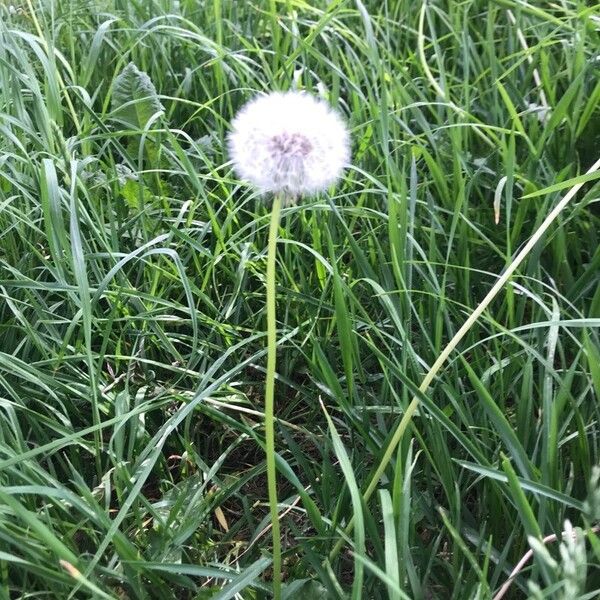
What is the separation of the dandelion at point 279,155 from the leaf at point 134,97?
0.94 meters

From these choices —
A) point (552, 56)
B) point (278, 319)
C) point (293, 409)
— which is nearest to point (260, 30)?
point (552, 56)

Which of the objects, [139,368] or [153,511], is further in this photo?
[139,368]

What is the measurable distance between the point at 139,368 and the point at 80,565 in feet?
1.75

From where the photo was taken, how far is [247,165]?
84 centimetres

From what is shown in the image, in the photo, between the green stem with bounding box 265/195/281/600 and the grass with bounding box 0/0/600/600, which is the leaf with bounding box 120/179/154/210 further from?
the green stem with bounding box 265/195/281/600

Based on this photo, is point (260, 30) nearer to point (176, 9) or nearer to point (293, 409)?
point (176, 9)

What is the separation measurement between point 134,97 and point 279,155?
A: 1070mm

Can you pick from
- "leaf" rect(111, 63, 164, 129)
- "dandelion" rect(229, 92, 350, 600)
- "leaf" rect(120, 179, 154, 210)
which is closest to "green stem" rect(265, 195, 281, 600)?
"dandelion" rect(229, 92, 350, 600)

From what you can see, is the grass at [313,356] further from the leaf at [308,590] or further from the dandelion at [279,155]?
the dandelion at [279,155]

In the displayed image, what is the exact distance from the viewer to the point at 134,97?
5.84ft

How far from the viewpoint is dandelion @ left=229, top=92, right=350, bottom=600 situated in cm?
81

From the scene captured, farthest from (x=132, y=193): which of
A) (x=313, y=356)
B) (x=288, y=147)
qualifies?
(x=288, y=147)

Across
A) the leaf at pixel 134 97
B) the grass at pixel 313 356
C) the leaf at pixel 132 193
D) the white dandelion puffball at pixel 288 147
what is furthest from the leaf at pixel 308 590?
the leaf at pixel 134 97

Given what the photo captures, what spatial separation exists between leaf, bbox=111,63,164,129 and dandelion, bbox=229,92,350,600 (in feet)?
3.08
